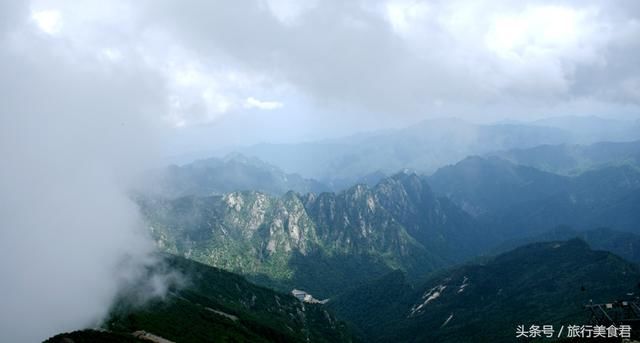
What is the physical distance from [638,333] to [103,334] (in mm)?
170420

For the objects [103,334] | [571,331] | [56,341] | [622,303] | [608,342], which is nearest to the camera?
[608,342]

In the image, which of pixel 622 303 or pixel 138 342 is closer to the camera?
pixel 622 303

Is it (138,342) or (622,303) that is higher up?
(622,303)

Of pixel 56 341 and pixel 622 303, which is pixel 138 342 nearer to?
pixel 56 341

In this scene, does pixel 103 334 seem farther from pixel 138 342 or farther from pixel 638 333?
pixel 638 333

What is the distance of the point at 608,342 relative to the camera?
4577 inches

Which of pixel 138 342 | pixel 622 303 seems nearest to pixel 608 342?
pixel 622 303

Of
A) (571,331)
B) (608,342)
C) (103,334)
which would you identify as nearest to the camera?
(608,342)

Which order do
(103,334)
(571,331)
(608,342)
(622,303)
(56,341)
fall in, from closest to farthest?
1. (608,342)
2. (571,331)
3. (622,303)
4. (56,341)
5. (103,334)

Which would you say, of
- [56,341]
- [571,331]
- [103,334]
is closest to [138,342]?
[103,334]

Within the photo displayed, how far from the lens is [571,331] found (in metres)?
125

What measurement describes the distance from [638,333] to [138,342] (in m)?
163

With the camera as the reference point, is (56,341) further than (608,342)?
Yes

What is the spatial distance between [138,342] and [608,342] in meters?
156
